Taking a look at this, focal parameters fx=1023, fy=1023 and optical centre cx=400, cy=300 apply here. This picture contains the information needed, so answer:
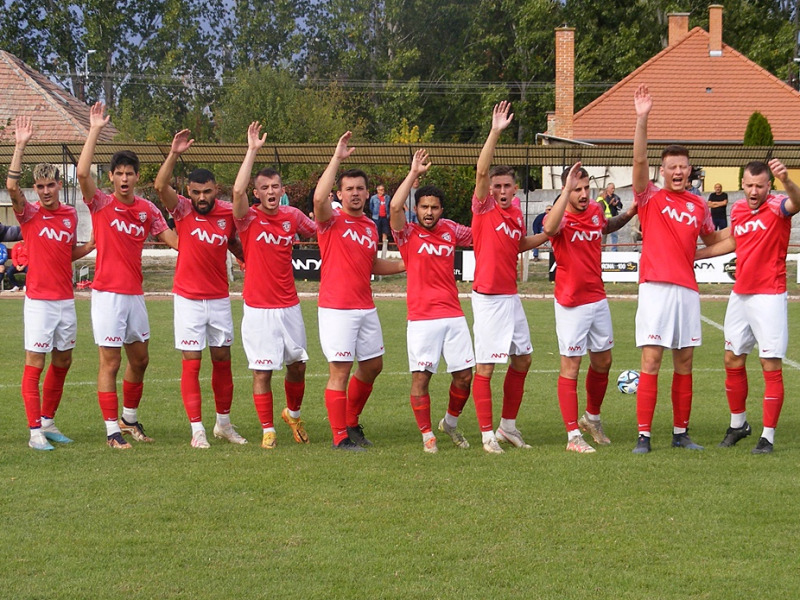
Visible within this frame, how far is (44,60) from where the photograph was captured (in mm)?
62062

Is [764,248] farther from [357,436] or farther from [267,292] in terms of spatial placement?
[267,292]

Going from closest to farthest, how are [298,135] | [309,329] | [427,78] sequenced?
[309,329], [298,135], [427,78]

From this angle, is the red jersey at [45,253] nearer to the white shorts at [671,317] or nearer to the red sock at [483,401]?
the red sock at [483,401]

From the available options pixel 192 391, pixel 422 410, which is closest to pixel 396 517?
pixel 422 410

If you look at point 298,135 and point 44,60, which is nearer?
point 298,135

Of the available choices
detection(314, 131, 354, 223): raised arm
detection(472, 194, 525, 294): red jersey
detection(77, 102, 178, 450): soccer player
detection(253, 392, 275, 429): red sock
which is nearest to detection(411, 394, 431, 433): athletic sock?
detection(472, 194, 525, 294): red jersey

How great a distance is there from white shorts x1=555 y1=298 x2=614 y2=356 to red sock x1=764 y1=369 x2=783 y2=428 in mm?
1251

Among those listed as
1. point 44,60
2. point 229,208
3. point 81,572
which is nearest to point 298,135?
point 44,60

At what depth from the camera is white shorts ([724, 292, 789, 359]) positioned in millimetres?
7883

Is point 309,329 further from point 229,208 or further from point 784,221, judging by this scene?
point 784,221

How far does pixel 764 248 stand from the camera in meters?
7.93

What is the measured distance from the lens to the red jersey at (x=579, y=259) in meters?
8.19

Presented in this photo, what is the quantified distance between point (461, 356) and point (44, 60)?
198 feet

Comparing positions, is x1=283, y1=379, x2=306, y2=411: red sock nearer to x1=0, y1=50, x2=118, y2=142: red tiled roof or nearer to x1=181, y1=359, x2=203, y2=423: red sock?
x1=181, y1=359, x2=203, y2=423: red sock
